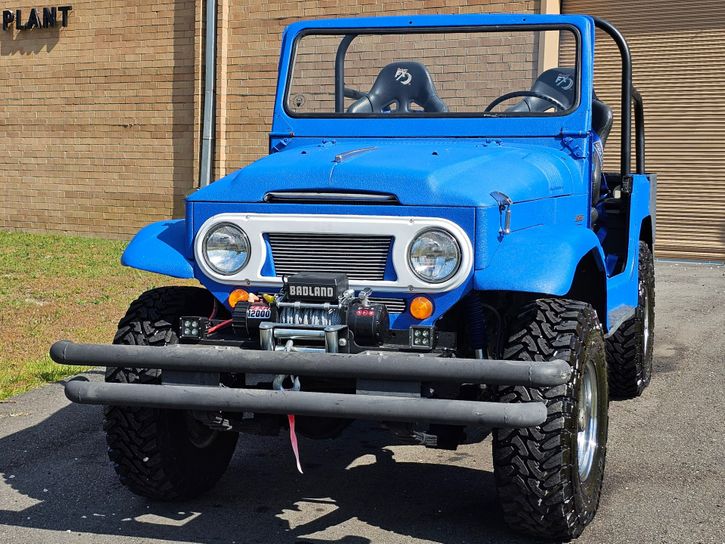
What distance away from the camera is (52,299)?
10312mm

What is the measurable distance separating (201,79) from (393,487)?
12.7 meters

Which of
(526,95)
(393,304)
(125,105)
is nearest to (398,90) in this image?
(526,95)

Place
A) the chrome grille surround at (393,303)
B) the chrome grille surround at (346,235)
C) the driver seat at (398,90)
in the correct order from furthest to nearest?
the driver seat at (398,90) < the chrome grille surround at (393,303) < the chrome grille surround at (346,235)

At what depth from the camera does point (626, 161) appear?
6.26m

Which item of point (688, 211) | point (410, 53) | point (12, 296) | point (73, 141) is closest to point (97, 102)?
point (73, 141)

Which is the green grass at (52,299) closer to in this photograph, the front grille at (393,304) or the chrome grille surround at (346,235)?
the chrome grille surround at (346,235)

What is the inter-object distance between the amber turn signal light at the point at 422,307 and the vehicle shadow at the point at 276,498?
890 mm

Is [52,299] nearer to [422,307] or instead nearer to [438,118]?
[438,118]

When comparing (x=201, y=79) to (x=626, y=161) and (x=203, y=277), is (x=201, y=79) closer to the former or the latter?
(x=626, y=161)

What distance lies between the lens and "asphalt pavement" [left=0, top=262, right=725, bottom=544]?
14.0 ft

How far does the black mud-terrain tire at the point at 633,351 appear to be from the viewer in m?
6.53

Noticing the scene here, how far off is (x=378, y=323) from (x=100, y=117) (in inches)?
579

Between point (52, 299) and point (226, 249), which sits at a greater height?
point (226, 249)

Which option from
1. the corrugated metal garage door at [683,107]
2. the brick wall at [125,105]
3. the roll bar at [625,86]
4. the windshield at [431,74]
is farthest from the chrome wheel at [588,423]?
the brick wall at [125,105]
